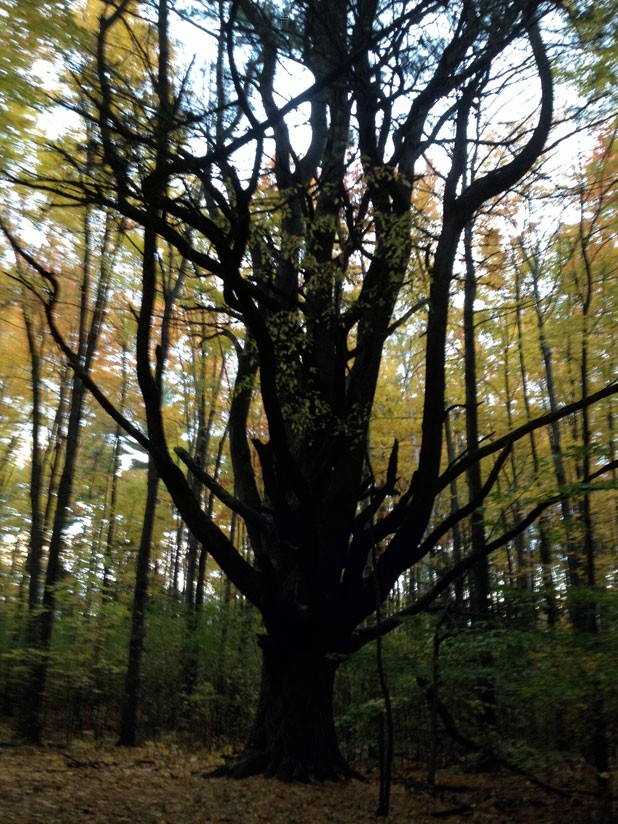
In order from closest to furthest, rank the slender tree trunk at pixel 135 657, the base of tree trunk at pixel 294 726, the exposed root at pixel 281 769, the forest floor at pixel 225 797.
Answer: the forest floor at pixel 225 797
the exposed root at pixel 281 769
the base of tree trunk at pixel 294 726
the slender tree trunk at pixel 135 657

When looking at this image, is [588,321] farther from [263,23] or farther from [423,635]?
[263,23]

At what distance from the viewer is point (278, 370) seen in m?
7.53

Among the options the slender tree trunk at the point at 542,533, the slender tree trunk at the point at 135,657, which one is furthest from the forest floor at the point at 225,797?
the slender tree trunk at the point at 542,533

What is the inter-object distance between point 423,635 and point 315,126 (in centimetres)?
657

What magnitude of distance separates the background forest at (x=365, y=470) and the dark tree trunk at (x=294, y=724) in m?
0.58

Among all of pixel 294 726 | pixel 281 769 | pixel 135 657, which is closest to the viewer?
pixel 281 769

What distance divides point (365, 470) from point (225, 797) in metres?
A: 6.75

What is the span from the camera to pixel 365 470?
1159 centimetres

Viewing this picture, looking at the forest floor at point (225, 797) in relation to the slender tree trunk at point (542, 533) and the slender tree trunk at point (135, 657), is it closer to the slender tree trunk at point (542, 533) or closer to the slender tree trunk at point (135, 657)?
the slender tree trunk at point (135, 657)

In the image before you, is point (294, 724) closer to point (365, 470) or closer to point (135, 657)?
point (135, 657)

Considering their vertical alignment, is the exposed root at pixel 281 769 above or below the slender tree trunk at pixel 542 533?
below

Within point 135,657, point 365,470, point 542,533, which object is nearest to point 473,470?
point 542,533

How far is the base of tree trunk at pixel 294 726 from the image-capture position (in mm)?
6312

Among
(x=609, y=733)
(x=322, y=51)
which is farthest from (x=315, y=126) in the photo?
(x=609, y=733)
